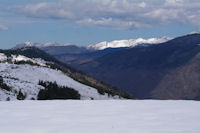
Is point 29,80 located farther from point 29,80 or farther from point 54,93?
point 54,93

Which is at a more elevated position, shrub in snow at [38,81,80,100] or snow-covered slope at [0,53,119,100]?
snow-covered slope at [0,53,119,100]

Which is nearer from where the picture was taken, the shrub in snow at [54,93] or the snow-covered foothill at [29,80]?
the snow-covered foothill at [29,80]
